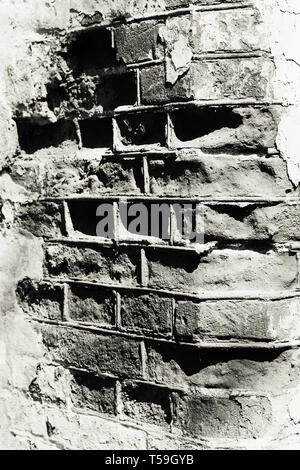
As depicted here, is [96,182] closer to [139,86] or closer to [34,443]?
[139,86]

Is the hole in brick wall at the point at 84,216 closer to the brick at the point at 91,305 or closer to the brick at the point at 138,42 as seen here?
the brick at the point at 91,305

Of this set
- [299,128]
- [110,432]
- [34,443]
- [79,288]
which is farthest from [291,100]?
[34,443]

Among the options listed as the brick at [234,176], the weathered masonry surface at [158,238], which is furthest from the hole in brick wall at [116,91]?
the brick at [234,176]

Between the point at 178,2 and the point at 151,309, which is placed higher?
the point at 178,2

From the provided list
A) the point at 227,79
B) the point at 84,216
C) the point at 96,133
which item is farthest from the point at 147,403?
the point at 227,79

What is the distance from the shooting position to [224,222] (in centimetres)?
158

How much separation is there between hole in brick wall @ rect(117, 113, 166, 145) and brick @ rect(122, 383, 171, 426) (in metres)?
0.63

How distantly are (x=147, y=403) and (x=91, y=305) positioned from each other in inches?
11.6

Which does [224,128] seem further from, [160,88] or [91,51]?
[91,51]

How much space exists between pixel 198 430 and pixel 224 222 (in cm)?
52

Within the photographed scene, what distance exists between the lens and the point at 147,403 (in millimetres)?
1702

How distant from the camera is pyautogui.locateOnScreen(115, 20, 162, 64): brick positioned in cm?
160

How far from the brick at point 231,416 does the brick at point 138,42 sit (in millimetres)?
850

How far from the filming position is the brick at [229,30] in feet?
5.04
